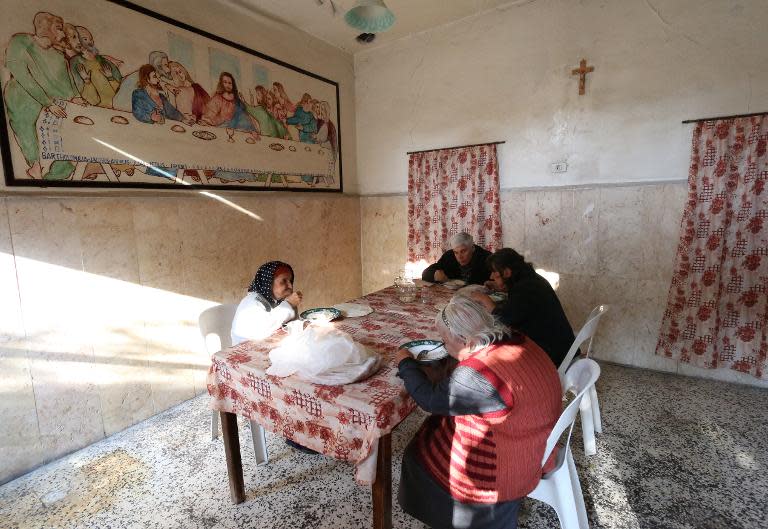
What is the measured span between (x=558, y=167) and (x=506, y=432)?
283 cm

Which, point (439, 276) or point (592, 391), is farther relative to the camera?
point (439, 276)

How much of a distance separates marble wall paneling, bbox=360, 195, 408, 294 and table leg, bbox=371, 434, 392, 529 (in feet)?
10.3

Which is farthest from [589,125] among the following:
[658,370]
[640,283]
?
[658,370]

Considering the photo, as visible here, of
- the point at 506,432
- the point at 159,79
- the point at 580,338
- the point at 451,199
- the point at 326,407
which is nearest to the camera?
the point at 506,432

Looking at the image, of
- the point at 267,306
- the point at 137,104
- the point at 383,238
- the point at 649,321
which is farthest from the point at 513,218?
the point at 137,104

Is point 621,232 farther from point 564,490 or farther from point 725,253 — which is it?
point 564,490

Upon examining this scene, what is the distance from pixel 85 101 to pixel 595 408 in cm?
360

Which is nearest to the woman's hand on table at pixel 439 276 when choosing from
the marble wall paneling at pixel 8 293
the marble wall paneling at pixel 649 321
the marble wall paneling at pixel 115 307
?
the marble wall paneling at pixel 649 321

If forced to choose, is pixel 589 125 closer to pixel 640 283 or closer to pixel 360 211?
pixel 640 283

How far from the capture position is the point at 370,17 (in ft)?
6.77

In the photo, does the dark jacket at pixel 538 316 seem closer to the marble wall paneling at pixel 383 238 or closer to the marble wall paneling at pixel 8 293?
the marble wall paneling at pixel 383 238

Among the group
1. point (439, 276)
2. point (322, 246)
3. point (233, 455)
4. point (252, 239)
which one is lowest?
point (233, 455)

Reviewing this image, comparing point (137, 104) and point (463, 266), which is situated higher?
point (137, 104)

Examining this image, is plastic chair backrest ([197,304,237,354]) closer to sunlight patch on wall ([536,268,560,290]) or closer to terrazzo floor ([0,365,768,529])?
terrazzo floor ([0,365,768,529])
